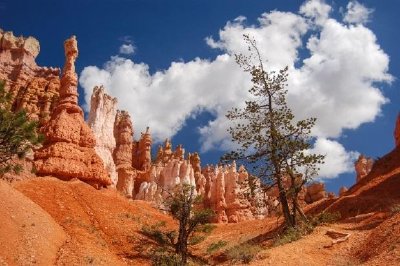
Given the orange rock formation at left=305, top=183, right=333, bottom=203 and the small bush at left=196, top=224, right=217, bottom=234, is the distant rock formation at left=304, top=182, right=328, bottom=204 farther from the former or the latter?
the small bush at left=196, top=224, right=217, bottom=234

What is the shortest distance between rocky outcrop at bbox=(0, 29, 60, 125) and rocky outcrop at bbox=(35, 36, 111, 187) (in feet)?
62.8

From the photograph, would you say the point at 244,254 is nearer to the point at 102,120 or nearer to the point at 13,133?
the point at 13,133

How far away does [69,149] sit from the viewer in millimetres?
43688

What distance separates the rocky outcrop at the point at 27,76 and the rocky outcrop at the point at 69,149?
19145mm

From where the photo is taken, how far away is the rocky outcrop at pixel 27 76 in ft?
232

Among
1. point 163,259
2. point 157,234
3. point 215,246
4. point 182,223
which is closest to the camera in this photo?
point 163,259

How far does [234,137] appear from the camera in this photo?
26672 mm

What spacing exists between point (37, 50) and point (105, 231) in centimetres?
6097

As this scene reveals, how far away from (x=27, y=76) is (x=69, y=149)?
39643 millimetres

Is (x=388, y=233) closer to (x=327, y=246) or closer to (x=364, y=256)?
(x=364, y=256)

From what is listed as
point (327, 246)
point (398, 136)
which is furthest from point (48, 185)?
point (398, 136)

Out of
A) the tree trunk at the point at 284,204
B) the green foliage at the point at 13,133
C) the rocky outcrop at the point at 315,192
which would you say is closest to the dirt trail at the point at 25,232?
the green foliage at the point at 13,133

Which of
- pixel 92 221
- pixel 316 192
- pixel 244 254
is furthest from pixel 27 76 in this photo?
pixel 244 254

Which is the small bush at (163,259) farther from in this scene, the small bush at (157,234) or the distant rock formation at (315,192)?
the distant rock formation at (315,192)
